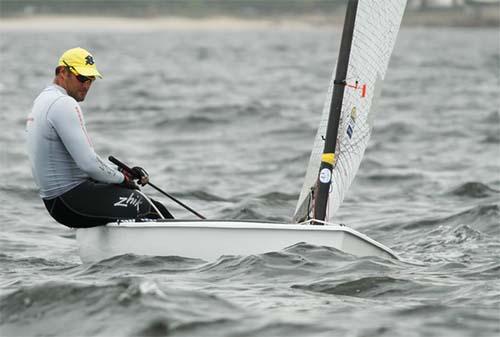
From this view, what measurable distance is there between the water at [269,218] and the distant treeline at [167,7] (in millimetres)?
76898

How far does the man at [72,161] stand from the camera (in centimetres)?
838

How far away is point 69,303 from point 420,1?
4455 inches

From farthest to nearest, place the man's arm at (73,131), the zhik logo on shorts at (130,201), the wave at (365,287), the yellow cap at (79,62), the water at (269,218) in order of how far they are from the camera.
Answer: the zhik logo on shorts at (130,201), the yellow cap at (79,62), the man's arm at (73,131), the wave at (365,287), the water at (269,218)

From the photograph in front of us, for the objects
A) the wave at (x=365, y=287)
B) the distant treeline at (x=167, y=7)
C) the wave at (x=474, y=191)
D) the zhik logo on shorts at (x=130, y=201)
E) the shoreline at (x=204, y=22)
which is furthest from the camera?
the distant treeline at (x=167, y=7)

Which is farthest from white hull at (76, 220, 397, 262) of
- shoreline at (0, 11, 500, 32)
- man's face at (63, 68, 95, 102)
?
shoreline at (0, 11, 500, 32)

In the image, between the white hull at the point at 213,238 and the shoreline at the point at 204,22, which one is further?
the shoreline at the point at 204,22

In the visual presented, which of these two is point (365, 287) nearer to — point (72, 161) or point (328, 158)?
point (328, 158)

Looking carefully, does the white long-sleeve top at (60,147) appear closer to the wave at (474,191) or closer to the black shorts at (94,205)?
the black shorts at (94,205)

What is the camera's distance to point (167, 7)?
114 metres

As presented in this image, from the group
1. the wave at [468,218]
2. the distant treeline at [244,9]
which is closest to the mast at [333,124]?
the wave at [468,218]

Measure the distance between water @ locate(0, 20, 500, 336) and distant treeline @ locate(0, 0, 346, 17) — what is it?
7690 centimetres

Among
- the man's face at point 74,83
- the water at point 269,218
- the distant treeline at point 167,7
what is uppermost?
the distant treeline at point 167,7

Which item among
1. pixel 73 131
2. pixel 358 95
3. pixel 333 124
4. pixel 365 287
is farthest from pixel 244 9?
pixel 365 287

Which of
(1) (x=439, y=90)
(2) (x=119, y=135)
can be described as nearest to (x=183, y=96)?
(1) (x=439, y=90)
